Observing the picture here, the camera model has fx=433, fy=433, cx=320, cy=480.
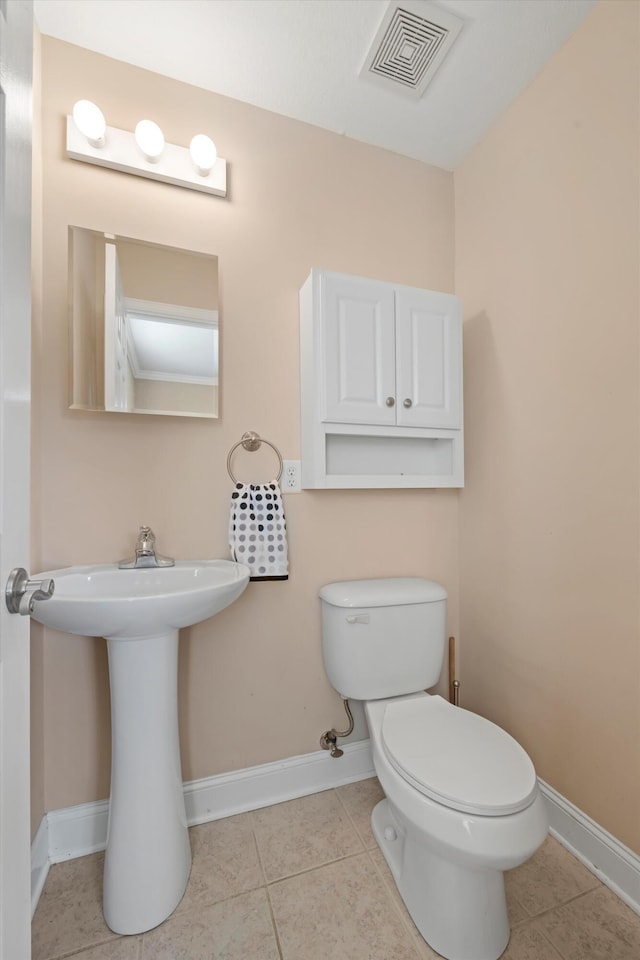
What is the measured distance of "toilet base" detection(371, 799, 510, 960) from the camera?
0.99 m

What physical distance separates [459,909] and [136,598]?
3.38 feet

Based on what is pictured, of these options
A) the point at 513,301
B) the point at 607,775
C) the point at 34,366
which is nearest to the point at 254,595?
the point at 34,366

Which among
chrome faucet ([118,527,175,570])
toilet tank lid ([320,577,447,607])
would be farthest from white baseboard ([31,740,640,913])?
chrome faucet ([118,527,175,570])

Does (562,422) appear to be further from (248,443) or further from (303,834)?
(303,834)

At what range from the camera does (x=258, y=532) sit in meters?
1.43

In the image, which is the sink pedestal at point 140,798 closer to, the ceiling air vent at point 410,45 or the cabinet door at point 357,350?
the cabinet door at point 357,350

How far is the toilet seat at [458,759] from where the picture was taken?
3.10ft

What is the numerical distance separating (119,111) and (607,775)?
2.45m

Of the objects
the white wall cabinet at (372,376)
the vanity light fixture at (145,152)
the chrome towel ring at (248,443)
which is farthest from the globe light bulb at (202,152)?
the chrome towel ring at (248,443)

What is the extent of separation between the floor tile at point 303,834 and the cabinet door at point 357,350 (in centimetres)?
130

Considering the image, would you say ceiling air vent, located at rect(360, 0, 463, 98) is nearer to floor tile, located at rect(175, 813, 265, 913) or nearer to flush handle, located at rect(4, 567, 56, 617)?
flush handle, located at rect(4, 567, 56, 617)

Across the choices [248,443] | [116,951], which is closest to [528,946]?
[116,951]

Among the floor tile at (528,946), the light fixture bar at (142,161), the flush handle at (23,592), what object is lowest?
the floor tile at (528,946)

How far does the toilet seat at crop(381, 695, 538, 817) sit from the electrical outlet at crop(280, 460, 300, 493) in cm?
77
